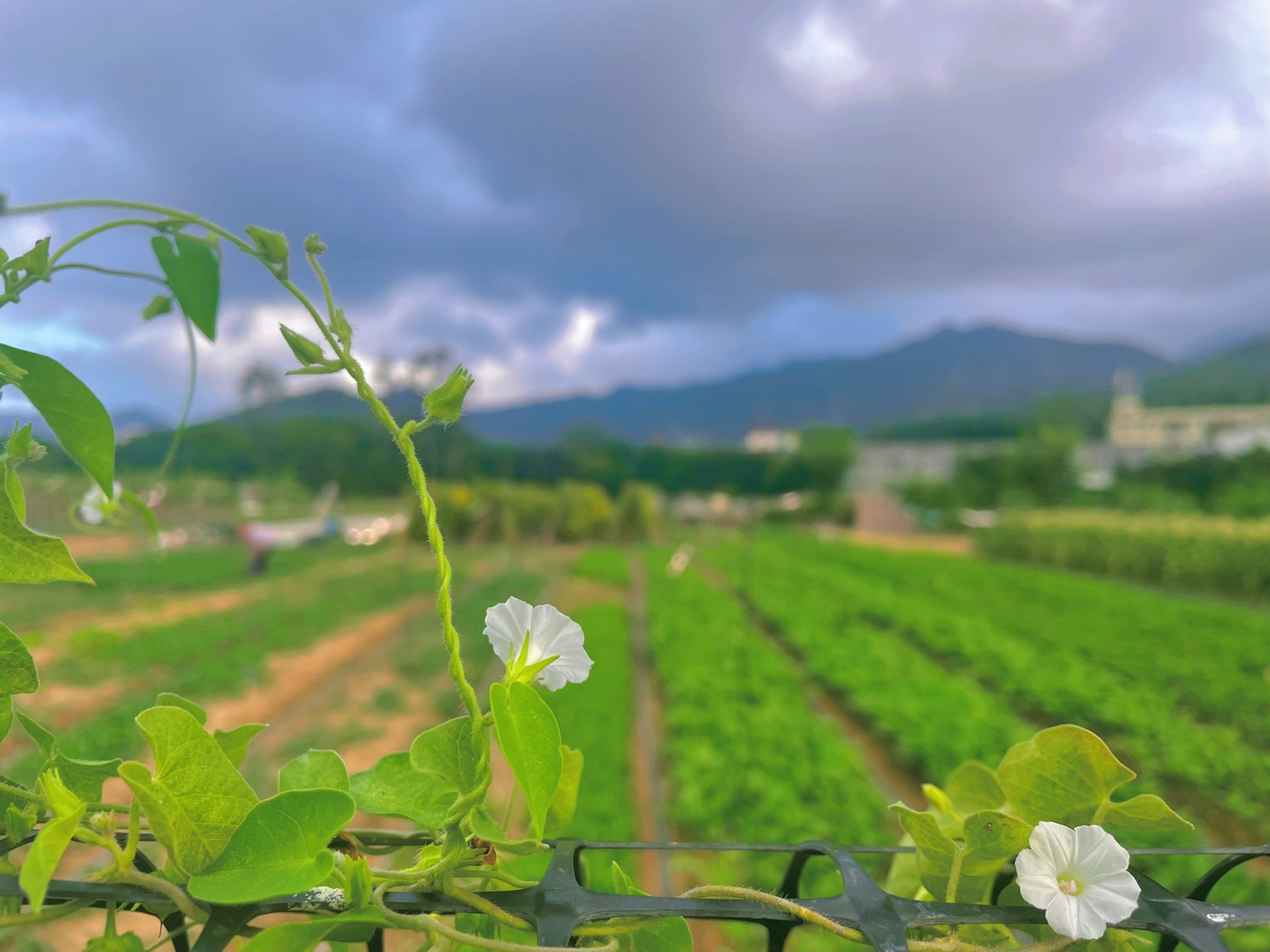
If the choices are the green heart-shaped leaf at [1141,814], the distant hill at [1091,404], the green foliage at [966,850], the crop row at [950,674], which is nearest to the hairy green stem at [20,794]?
the green foliage at [966,850]

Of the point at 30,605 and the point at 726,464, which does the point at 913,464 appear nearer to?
the point at 726,464

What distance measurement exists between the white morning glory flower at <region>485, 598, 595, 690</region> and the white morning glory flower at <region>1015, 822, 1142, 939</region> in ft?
0.61

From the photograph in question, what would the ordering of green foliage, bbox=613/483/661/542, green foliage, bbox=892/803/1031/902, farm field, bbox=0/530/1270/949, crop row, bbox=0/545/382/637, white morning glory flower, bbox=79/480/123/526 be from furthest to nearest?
green foliage, bbox=613/483/661/542 → crop row, bbox=0/545/382/637 → farm field, bbox=0/530/1270/949 → white morning glory flower, bbox=79/480/123/526 → green foliage, bbox=892/803/1031/902

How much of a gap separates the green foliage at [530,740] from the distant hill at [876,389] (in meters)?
46.9

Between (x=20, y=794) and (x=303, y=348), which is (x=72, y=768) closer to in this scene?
(x=20, y=794)

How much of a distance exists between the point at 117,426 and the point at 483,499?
48.4 ft

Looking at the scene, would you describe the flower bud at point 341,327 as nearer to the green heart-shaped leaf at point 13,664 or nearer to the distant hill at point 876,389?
the green heart-shaped leaf at point 13,664

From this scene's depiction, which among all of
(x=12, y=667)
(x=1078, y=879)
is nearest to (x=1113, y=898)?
(x=1078, y=879)

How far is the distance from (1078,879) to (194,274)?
472 millimetres

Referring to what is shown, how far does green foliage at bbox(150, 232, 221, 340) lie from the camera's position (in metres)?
0.33

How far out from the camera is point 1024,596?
340 inches

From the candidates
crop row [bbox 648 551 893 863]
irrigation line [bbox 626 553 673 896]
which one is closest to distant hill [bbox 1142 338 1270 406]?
irrigation line [bbox 626 553 673 896]

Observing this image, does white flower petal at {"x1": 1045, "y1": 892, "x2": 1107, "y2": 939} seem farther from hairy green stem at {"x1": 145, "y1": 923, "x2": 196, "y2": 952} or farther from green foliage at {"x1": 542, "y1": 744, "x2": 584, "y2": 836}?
hairy green stem at {"x1": 145, "y1": 923, "x2": 196, "y2": 952}

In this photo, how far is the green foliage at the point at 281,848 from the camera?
0.23m
